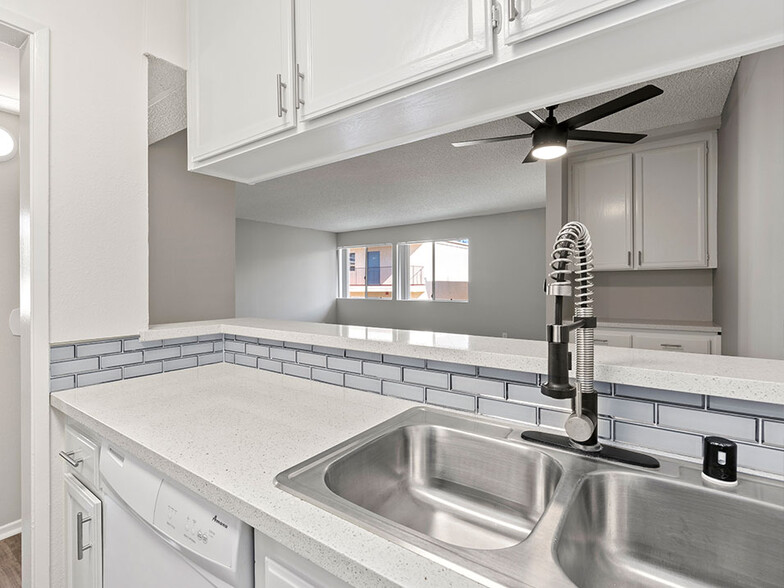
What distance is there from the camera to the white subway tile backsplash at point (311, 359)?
1.43m

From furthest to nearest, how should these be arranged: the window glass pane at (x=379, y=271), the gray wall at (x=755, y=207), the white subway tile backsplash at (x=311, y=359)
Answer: the window glass pane at (x=379, y=271) → the gray wall at (x=755, y=207) → the white subway tile backsplash at (x=311, y=359)

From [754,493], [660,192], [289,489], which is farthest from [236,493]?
[660,192]

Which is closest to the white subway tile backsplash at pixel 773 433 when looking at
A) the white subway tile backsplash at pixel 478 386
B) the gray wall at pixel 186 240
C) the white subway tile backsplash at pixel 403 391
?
the white subway tile backsplash at pixel 478 386

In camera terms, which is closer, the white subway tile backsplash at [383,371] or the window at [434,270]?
the white subway tile backsplash at [383,371]

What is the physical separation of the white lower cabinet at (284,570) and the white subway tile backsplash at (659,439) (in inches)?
24.9

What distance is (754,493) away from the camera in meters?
0.68

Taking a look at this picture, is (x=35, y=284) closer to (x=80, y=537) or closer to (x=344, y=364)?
(x=80, y=537)

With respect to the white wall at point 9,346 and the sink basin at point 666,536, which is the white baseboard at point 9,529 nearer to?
the white wall at point 9,346

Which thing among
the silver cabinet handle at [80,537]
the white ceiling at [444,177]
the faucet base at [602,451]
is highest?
the white ceiling at [444,177]

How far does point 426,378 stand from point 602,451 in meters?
0.48

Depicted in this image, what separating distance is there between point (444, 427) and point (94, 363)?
1.21 metres

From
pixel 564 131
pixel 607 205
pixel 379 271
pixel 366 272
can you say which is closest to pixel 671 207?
pixel 607 205

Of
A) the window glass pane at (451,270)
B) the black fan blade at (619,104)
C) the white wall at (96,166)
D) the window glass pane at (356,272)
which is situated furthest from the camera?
the window glass pane at (356,272)

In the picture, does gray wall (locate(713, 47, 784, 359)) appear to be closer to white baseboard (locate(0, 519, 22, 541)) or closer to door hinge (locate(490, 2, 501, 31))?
door hinge (locate(490, 2, 501, 31))
